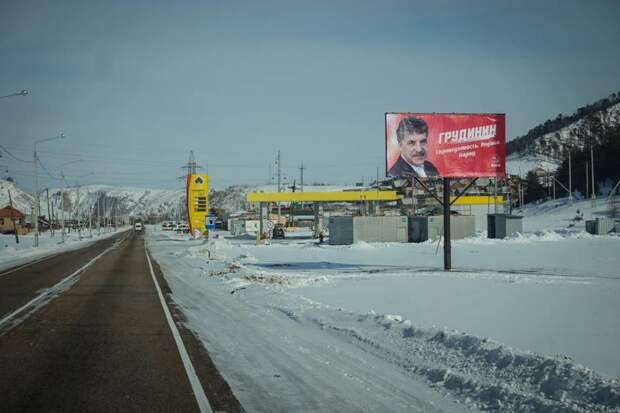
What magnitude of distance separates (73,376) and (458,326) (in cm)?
686

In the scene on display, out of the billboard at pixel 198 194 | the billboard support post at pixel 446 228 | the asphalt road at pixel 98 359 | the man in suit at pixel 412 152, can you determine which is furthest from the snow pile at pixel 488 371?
the billboard at pixel 198 194

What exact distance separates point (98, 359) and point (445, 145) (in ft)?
54.9

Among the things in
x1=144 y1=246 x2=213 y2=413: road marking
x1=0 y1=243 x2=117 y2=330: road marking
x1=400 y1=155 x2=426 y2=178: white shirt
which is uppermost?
x1=400 y1=155 x2=426 y2=178: white shirt

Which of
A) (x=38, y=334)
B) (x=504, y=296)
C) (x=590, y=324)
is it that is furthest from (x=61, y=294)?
(x=590, y=324)

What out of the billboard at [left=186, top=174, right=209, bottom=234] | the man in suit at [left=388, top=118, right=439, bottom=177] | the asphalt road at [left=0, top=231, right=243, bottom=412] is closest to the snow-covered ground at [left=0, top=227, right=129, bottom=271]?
the billboard at [left=186, top=174, right=209, bottom=234]

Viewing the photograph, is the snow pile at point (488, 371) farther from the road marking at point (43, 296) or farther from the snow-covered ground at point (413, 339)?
the road marking at point (43, 296)

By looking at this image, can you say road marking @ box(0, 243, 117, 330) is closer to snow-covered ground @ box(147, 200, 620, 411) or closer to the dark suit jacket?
snow-covered ground @ box(147, 200, 620, 411)

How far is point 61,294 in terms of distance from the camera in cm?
1548

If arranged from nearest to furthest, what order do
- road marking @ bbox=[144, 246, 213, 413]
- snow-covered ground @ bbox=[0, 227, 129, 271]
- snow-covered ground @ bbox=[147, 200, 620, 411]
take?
road marking @ bbox=[144, 246, 213, 413], snow-covered ground @ bbox=[147, 200, 620, 411], snow-covered ground @ bbox=[0, 227, 129, 271]

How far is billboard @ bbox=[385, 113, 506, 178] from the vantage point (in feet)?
68.6

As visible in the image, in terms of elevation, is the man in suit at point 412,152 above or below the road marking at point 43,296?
above

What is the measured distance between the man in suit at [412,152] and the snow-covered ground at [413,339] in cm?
426

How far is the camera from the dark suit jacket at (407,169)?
2097cm

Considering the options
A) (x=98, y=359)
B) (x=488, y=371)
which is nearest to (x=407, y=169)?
(x=488, y=371)
